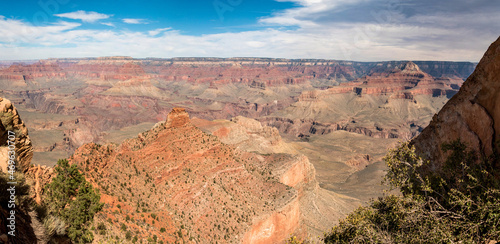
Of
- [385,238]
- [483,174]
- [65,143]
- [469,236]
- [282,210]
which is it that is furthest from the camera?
[65,143]

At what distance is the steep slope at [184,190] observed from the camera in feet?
98.1

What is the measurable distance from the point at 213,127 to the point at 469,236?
95339 millimetres

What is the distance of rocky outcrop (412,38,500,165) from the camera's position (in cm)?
1734

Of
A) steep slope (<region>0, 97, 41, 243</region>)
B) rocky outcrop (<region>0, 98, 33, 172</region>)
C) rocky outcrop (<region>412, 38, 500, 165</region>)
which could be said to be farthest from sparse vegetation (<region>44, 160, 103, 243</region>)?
rocky outcrop (<region>412, 38, 500, 165</region>)

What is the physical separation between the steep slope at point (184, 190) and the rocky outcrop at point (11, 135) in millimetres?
12284

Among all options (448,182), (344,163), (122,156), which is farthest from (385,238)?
(344,163)

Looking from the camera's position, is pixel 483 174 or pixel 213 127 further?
pixel 213 127

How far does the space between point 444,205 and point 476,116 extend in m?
6.24

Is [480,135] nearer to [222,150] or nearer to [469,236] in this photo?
[469,236]

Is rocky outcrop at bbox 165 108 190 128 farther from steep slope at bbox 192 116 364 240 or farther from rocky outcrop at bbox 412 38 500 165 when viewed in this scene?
rocky outcrop at bbox 412 38 500 165

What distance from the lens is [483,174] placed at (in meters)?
15.5

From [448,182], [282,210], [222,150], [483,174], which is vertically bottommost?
[282,210]

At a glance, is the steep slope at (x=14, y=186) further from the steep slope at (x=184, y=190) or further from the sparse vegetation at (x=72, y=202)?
the steep slope at (x=184, y=190)

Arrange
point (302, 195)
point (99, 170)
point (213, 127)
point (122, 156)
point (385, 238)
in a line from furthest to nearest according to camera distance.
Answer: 1. point (213, 127)
2. point (302, 195)
3. point (122, 156)
4. point (99, 170)
5. point (385, 238)
